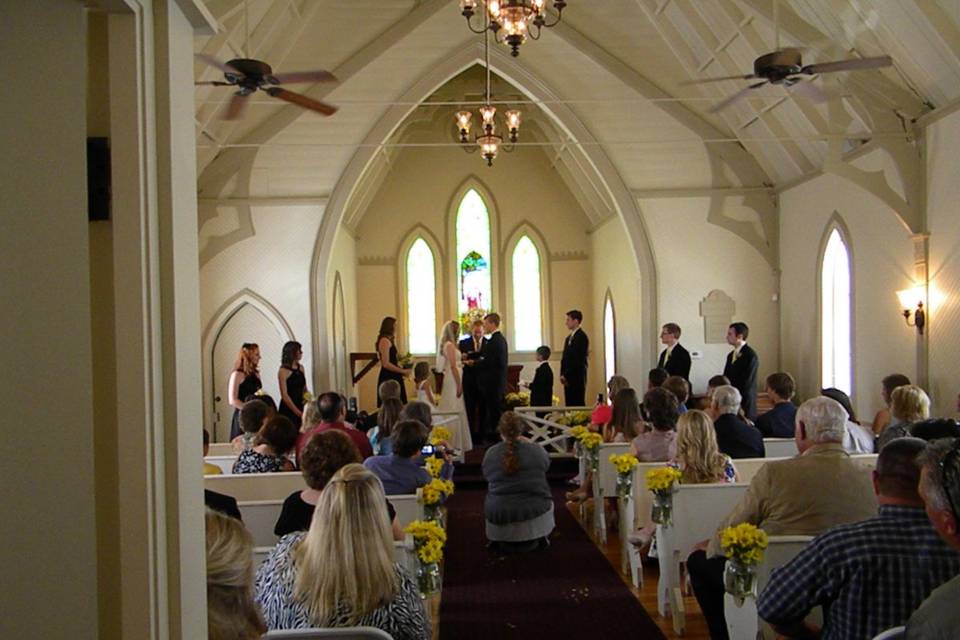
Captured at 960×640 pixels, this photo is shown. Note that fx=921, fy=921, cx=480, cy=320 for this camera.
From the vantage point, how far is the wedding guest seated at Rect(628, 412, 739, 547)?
5.12 m

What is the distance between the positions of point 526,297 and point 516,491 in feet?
37.9

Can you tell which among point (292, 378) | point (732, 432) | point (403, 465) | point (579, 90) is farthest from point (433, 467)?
point (579, 90)

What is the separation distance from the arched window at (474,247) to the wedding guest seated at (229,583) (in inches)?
625

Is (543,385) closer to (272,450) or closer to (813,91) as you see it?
(813,91)

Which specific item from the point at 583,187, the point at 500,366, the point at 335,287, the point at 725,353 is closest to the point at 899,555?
the point at 500,366

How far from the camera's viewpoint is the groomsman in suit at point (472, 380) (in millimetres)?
11914

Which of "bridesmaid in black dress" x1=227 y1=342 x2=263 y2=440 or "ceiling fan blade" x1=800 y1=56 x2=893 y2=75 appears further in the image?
"bridesmaid in black dress" x1=227 y1=342 x2=263 y2=440

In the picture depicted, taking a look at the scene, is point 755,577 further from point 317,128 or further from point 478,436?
point 317,128

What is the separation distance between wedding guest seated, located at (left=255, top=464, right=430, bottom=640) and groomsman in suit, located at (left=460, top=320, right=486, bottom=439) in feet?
28.7

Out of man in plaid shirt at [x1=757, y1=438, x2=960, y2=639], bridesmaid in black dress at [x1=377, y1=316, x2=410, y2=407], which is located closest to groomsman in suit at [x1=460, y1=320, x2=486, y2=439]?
bridesmaid in black dress at [x1=377, y1=316, x2=410, y2=407]

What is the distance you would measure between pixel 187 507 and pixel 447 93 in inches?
588

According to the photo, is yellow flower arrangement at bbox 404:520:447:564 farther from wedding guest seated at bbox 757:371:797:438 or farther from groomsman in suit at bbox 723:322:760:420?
groomsman in suit at bbox 723:322:760:420

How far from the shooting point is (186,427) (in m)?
1.58

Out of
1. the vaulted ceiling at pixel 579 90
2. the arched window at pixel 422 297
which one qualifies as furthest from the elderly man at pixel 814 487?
the arched window at pixel 422 297
